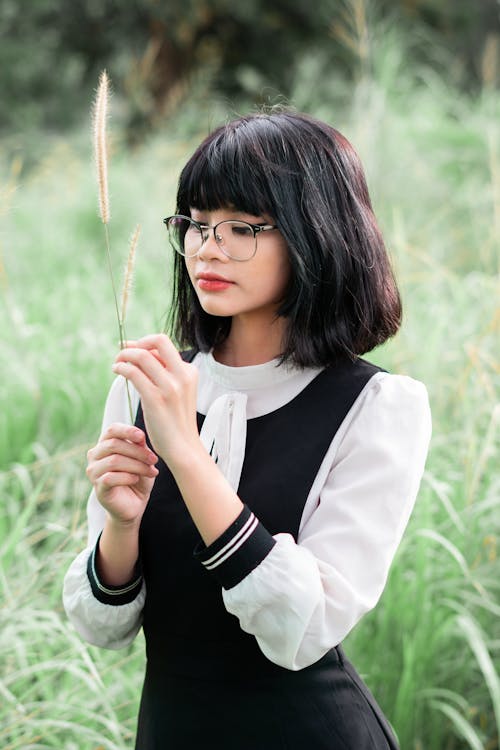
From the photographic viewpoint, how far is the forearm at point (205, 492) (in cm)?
113

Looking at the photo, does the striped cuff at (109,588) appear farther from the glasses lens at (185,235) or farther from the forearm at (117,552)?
the glasses lens at (185,235)

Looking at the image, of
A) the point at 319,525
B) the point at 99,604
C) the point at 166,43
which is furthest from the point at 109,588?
the point at 166,43

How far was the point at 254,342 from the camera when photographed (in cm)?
143

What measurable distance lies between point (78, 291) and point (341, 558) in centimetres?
282

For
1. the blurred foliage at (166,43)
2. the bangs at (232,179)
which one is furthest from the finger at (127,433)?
the blurred foliage at (166,43)

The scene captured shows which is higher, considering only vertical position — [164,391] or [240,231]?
[240,231]

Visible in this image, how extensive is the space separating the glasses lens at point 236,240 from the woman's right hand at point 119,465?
0.28m

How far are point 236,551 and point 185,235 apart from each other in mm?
513

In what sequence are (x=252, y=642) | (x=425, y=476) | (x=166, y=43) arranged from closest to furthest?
(x=252, y=642) < (x=425, y=476) < (x=166, y=43)

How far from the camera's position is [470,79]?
12148 millimetres

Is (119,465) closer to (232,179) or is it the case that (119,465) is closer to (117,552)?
(117,552)

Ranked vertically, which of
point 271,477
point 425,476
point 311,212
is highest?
point 311,212

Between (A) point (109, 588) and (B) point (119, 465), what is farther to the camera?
(A) point (109, 588)

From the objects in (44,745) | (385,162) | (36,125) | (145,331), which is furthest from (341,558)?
(36,125)
